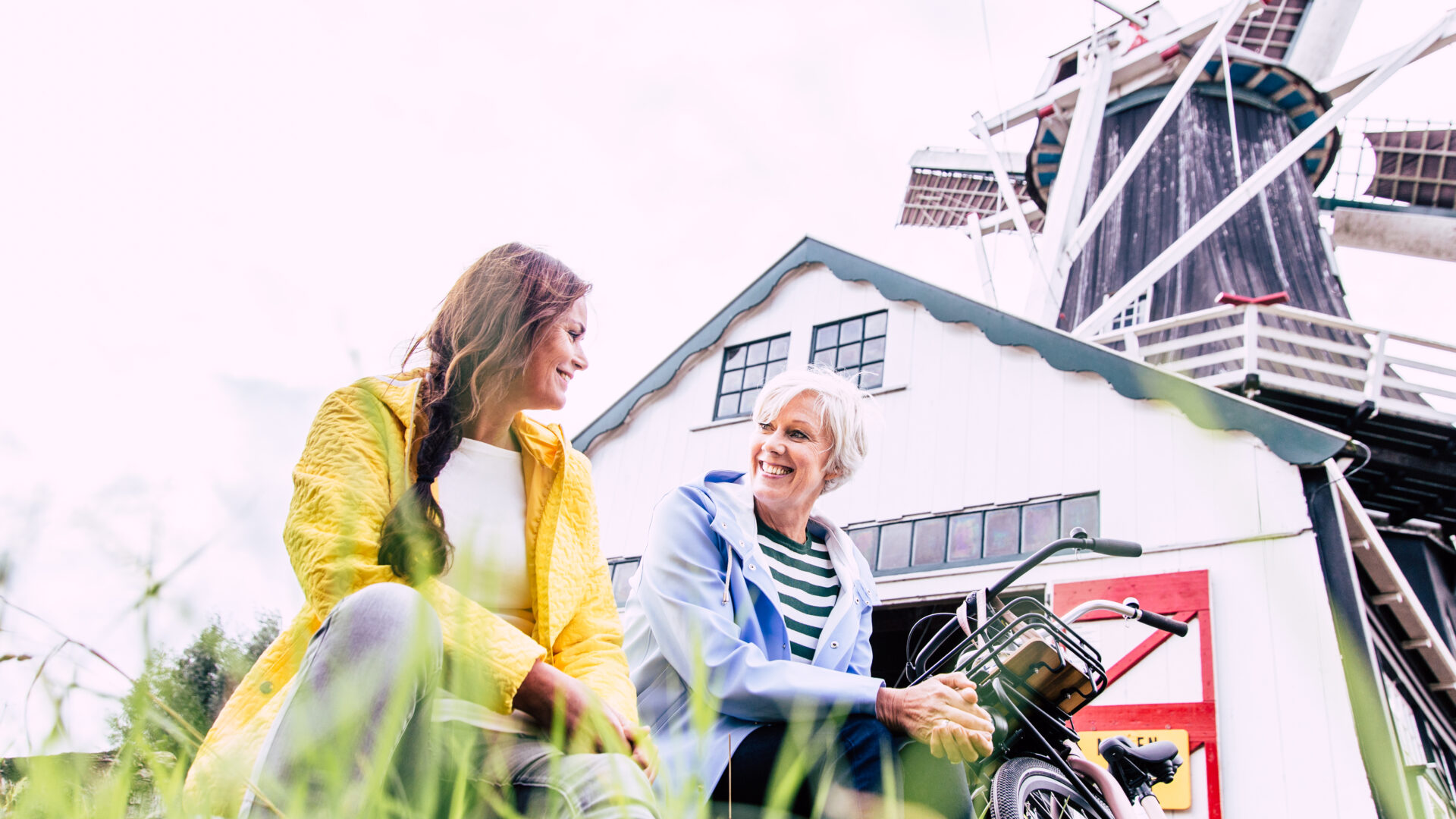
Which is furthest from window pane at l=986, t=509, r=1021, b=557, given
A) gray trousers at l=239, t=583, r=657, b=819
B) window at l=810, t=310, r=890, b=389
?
gray trousers at l=239, t=583, r=657, b=819

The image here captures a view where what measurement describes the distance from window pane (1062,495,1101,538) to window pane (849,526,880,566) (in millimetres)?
1245

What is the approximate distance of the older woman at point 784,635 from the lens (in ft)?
5.40

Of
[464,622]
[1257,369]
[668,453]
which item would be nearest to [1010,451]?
[1257,369]

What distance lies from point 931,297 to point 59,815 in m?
6.93

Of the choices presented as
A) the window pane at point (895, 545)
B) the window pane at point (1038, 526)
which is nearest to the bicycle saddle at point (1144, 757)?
the window pane at point (1038, 526)

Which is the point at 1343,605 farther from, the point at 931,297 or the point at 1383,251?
the point at 1383,251

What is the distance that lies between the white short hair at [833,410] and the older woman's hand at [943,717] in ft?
2.37

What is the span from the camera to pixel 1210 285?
1022cm

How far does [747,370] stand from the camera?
8.02m

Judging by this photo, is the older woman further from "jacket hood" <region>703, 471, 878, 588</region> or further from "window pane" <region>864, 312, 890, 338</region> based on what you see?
"window pane" <region>864, 312, 890, 338</region>

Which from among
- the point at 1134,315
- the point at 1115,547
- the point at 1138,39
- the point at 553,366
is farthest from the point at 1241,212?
the point at 553,366

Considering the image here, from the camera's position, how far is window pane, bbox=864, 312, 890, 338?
741 centimetres

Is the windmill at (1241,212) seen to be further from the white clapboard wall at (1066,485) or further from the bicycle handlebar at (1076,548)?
the bicycle handlebar at (1076,548)

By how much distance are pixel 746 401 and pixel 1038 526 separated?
9.12 feet
